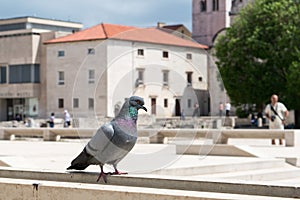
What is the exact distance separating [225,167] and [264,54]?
1545 inches

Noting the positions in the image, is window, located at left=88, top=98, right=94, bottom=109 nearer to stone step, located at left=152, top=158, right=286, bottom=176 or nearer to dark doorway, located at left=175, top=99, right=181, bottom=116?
dark doorway, located at left=175, top=99, right=181, bottom=116

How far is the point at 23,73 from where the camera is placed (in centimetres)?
7812

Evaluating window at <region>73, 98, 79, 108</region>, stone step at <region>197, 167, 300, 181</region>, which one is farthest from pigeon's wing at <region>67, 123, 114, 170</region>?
stone step at <region>197, 167, 300, 181</region>

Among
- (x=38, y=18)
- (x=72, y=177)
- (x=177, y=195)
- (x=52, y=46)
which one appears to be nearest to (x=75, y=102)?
(x=72, y=177)

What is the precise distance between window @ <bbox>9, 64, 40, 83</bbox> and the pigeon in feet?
229

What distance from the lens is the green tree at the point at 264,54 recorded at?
5084 cm

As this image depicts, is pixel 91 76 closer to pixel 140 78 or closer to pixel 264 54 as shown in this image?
pixel 140 78

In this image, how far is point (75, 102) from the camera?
1054 centimetres

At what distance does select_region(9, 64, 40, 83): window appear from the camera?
77250 millimetres

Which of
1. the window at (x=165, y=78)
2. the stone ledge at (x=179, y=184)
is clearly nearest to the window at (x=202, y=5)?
the window at (x=165, y=78)

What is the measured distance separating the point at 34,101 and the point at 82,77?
226 feet

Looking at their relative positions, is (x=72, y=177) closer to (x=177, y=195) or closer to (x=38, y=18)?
(x=177, y=195)

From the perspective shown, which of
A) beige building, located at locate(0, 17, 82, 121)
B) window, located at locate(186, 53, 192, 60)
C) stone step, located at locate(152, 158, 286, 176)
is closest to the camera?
window, located at locate(186, 53, 192, 60)

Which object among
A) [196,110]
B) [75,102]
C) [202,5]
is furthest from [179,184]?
[202,5]
